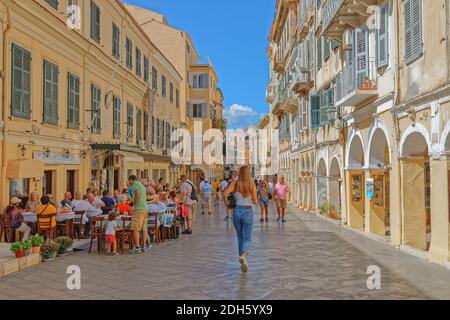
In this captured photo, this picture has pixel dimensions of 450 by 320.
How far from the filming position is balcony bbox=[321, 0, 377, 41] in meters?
13.9

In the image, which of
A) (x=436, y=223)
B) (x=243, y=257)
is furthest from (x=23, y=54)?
(x=436, y=223)

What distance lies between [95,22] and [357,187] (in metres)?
11.9

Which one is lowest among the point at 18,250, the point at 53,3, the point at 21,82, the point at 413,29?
the point at 18,250

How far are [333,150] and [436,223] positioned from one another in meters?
9.45

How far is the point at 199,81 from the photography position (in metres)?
49.3

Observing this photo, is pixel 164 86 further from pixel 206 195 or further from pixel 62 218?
pixel 62 218

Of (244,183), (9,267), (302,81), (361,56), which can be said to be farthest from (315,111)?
(9,267)

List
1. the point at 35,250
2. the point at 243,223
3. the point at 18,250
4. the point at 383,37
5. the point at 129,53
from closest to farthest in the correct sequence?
the point at 243,223, the point at 18,250, the point at 35,250, the point at 383,37, the point at 129,53

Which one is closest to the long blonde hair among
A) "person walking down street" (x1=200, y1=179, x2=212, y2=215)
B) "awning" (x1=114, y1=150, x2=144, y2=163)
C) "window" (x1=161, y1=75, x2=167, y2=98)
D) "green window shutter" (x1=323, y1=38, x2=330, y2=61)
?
"green window shutter" (x1=323, y1=38, x2=330, y2=61)

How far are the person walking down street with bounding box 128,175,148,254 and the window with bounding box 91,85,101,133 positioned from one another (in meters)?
8.45

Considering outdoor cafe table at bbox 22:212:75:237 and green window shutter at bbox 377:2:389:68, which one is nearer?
outdoor cafe table at bbox 22:212:75:237

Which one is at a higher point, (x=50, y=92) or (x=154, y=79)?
(x=154, y=79)

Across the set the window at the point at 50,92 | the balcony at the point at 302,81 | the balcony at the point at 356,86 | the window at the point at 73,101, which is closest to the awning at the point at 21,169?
the window at the point at 50,92

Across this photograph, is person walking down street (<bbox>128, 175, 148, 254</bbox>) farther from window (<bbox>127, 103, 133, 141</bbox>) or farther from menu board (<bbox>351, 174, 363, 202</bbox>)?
window (<bbox>127, 103, 133, 141</bbox>)
